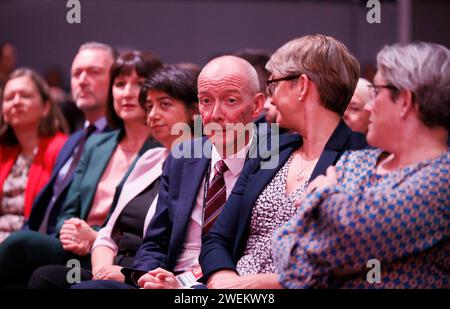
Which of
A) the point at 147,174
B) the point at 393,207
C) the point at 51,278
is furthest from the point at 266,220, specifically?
the point at 51,278

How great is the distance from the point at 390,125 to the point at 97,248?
149cm

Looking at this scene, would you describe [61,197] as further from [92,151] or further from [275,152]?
[275,152]

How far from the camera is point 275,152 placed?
2.63 m

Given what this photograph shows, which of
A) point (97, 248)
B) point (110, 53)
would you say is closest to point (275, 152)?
point (97, 248)

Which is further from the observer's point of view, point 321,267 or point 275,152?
point 275,152

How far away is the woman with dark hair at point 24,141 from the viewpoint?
4.01 metres

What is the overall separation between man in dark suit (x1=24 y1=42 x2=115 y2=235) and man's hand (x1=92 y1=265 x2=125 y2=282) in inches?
33.7

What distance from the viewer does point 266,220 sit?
249 centimetres

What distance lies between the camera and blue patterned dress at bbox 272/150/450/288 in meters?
2.06

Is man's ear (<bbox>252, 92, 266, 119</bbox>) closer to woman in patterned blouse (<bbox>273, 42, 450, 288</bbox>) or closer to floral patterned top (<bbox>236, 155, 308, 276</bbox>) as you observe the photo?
floral patterned top (<bbox>236, 155, 308, 276</bbox>)

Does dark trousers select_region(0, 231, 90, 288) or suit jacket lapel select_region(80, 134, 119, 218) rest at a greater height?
suit jacket lapel select_region(80, 134, 119, 218)

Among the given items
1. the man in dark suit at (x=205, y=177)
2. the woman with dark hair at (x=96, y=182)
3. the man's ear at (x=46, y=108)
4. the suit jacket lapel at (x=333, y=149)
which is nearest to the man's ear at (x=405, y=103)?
the suit jacket lapel at (x=333, y=149)

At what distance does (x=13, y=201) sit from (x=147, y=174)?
114 centimetres

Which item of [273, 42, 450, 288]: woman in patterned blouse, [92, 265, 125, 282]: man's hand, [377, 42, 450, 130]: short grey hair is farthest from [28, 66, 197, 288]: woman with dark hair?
[377, 42, 450, 130]: short grey hair
